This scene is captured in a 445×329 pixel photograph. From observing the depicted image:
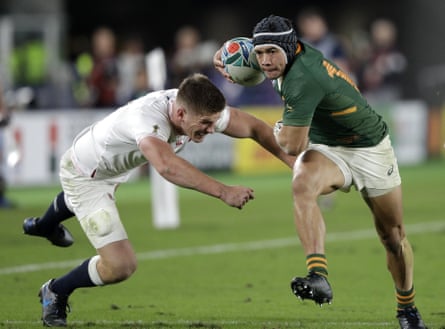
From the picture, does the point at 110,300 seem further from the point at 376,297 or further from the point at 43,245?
the point at 43,245

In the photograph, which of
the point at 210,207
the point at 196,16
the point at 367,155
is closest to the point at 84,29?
the point at 196,16

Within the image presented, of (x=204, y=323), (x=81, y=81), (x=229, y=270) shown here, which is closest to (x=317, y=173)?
(x=204, y=323)

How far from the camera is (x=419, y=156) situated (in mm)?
25891

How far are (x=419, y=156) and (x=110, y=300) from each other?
16.8 meters

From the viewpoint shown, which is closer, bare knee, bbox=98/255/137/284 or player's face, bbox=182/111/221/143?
player's face, bbox=182/111/221/143

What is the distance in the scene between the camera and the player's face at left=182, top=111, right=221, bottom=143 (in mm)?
7648

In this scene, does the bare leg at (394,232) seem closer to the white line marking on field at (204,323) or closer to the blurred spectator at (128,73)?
the white line marking on field at (204,323)

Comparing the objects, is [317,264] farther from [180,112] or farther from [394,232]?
[180,112]

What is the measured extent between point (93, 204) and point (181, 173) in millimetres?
1174

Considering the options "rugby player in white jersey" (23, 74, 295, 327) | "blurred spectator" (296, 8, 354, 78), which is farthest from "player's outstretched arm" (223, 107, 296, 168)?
"blurred spectator" (296, 8, 354, 78)

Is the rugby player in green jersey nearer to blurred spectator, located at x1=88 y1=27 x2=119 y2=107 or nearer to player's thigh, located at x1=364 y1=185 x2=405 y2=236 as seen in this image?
player's thigh, located at x1=364 y1=185 x2=405 y2=236

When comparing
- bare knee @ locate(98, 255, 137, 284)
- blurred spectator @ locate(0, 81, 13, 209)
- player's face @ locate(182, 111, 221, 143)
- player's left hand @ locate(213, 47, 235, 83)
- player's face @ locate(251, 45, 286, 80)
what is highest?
player's face @ locate(251, 45, 286, 80)

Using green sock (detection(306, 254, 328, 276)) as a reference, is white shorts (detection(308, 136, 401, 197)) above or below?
above

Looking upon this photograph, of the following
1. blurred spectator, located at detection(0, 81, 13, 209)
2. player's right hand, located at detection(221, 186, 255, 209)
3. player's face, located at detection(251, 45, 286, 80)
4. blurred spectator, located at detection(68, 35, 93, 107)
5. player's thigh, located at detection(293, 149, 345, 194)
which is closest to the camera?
player's right hand, located at detection(221, 186, 255, 209)
